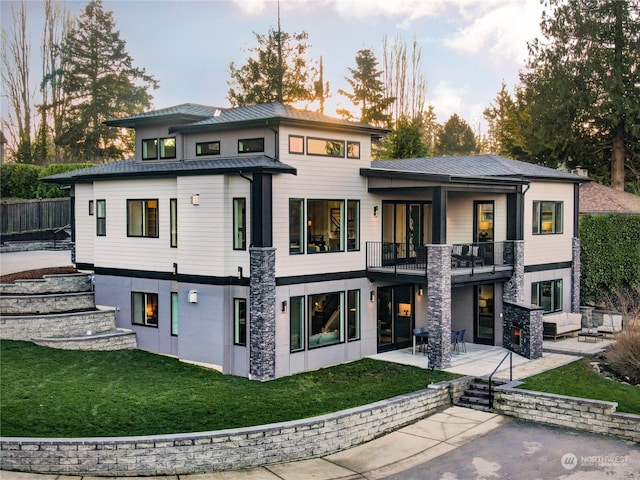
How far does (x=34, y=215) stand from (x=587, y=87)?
31.1 metres

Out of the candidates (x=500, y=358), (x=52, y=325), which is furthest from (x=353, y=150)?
(x=52, y=325)

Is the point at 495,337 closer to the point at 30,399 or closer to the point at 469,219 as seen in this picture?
the point at 469,219

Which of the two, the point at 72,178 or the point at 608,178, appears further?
the point at 608,178

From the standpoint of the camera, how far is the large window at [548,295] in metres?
23.6

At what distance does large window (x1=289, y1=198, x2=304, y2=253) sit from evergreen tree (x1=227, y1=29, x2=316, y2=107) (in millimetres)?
31688

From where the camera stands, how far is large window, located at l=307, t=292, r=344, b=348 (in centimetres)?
1830

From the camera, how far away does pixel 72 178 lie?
2253 cm

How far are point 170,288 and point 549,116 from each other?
1040 inches

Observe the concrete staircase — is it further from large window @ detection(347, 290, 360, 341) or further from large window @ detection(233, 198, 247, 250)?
large window @ detection(347, 290, 360, 341)

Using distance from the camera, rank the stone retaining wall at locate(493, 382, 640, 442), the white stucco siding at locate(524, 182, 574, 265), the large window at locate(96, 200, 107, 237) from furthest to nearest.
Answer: the white stucco siding at locate(524, 182, 574, 265) < the large window at locate(96, 200, 107, 237) < the stone retaining wall at locate(493, 382, 640, 442)

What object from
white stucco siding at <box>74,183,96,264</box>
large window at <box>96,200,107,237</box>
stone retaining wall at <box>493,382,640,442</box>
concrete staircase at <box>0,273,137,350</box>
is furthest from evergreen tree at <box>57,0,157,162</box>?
→ stone retaining wall at <box>493,382,640,442</box>

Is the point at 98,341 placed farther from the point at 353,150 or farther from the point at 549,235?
the point at 549,235

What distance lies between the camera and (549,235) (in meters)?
24.2

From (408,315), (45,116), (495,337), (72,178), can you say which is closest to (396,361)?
(408,315)
